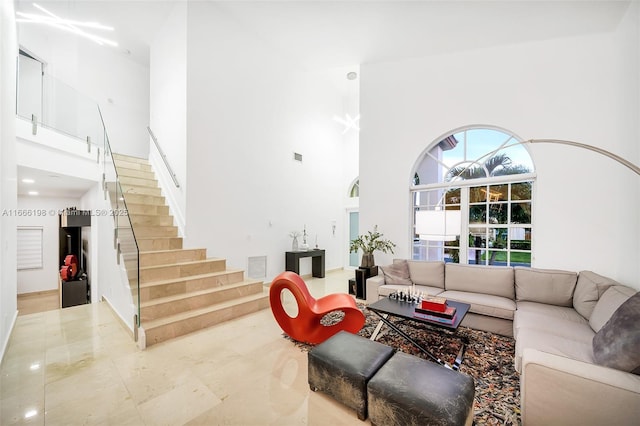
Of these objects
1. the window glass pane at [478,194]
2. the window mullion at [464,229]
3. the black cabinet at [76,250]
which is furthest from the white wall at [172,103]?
the window glass pane at [478,194]

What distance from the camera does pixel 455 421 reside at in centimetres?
148

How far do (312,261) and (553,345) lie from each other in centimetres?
524

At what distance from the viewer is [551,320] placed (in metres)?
2.78

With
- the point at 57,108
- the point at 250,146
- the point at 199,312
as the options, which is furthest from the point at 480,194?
the point at 57,108

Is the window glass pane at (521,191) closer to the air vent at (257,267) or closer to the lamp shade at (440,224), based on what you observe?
the lamp shade at (440,224)

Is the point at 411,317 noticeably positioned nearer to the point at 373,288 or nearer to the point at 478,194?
the point at 373,288

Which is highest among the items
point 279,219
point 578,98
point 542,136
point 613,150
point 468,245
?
point 578,98

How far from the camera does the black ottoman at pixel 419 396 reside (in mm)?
1525

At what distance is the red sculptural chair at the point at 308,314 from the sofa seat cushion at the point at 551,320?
1659mm

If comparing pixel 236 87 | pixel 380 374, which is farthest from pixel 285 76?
pixel 380 374

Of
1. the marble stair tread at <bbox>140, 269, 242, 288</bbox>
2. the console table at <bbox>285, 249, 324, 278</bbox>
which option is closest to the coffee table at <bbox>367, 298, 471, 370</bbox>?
the marble stair tread at <bbox>140, 269, 242, 288</bbox>

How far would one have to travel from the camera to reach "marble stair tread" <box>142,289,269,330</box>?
314cm

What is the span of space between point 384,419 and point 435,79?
5249mm

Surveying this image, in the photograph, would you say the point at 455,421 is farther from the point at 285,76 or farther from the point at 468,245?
the point at 285,76
